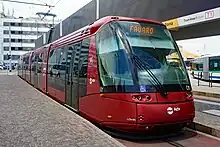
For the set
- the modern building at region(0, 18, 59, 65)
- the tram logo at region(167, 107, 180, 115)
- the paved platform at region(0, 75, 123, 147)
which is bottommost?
the paved platform at region(0, 75, 123, 147)

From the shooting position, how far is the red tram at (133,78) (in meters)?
7.71

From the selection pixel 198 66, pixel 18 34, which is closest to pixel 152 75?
pixel 198 66

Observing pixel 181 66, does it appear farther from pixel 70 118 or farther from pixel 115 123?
pixel 70 118

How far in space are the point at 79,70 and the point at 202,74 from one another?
34.4 m

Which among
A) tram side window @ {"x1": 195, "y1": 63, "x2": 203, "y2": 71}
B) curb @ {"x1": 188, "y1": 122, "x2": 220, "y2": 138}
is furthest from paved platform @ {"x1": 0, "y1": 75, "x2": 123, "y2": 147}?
tram side window @ {"x1": 195, "y1": 63, "x2": 203, "y2": 71}

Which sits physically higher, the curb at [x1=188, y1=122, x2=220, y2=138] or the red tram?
the red tram

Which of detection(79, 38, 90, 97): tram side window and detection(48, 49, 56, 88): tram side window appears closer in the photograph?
detection(79, 38, 90, 97): tram side window

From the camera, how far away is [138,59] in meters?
8.05

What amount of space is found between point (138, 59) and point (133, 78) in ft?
1.70

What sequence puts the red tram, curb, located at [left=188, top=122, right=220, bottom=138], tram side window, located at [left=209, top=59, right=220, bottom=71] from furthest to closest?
tram side window, located at [left=209, top=59, right=220, bottom=71] < curb, located at [left=188, top=122, right=220, bottom=138] < the red tram

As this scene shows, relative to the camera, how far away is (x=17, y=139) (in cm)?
669

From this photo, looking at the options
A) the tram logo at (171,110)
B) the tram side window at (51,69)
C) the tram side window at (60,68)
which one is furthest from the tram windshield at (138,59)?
the tram side window at (51,69)

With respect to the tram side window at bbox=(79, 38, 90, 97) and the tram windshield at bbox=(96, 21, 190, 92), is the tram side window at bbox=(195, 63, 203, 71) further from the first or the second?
the tram windshield at bbox=(96, 21, 190, 92)

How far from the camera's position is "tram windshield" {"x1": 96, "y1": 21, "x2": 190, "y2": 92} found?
791cm
